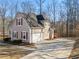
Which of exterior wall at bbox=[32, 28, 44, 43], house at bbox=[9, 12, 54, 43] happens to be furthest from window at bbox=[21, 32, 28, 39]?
exterior wall at bbox=[32, 28, 44, 43]

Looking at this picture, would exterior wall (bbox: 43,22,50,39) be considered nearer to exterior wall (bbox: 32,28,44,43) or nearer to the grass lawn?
exterior wall (bbox: 32,28,44,43)

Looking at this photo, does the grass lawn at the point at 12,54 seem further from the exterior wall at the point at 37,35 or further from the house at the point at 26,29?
the exterior wall at the point at 37,35

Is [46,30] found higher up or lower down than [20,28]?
lower down

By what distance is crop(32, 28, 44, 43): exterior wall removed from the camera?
1388 inches

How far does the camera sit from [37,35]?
37.1 meters

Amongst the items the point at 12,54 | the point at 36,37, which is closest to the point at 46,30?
the point at 36,37

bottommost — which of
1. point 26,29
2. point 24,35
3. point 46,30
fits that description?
point 24,35

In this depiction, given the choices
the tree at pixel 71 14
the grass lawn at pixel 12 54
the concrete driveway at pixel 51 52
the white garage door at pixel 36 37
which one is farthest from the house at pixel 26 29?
the tree at pixel 71 14

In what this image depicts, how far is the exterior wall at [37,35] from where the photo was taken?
116 feet

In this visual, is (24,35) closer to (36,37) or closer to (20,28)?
(20,28)

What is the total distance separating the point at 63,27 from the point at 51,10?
26.2 ft

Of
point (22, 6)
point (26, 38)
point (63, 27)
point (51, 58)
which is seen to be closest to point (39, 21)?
point (26, 38)

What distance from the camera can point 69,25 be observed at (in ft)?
212

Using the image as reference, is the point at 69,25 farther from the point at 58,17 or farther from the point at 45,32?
the point at 45,32
